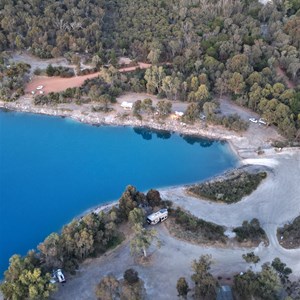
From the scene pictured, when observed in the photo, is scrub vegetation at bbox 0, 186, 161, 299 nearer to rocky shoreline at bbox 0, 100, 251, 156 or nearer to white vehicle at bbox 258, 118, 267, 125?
rocky shoreline at bbox 0, 100, 251, 156

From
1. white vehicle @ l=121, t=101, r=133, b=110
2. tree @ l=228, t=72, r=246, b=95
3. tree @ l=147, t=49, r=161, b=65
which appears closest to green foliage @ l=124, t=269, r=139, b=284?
white vehicle @ l=121, t=101, r=133, b=110

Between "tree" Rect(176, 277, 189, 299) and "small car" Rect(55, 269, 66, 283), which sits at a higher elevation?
"tree" Rect(176, 277, 189, 299)

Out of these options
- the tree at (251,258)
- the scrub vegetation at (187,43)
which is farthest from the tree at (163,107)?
the tree at (251,258)

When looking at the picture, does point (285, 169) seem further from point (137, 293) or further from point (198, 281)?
point (137, 293)

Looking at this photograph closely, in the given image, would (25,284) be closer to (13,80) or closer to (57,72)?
(13,80)

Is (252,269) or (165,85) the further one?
(165,85)

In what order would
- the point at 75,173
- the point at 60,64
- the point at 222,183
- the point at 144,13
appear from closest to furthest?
the point at 222,183, the point at 75,173, the point at 60,64, the point at 144,13

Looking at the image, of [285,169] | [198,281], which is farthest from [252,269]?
[285,169]
